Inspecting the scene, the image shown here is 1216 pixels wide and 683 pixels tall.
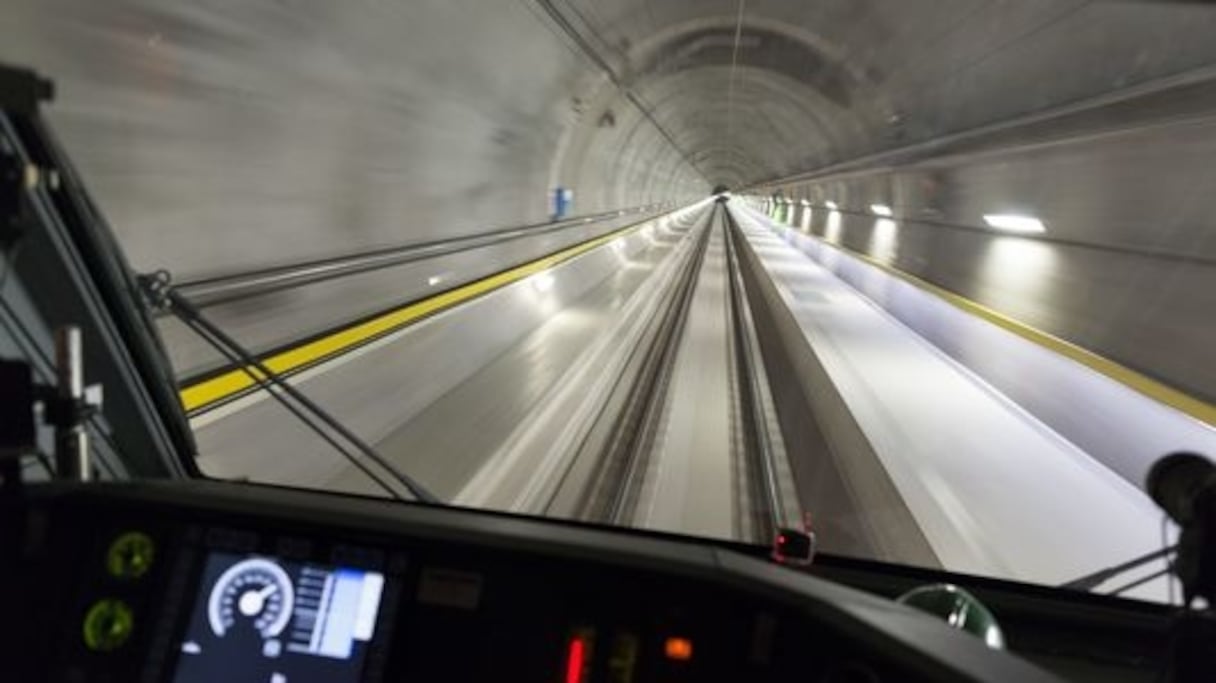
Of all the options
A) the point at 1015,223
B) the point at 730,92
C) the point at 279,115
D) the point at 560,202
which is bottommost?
the point at 279,115

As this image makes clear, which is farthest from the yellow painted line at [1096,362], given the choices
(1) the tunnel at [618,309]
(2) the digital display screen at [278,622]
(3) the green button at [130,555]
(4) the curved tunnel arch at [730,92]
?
(3) the green button at [130,555]

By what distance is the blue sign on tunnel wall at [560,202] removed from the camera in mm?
10234

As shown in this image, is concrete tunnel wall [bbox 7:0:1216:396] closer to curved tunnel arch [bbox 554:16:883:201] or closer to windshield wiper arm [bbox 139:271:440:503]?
curved tunnel arch [bbox 554:16:883:201]

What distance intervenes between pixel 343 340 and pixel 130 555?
9.58 feet

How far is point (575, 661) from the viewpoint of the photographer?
175 cm

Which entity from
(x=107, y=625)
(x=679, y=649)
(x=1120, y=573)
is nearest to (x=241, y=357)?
(x=107, y=625)

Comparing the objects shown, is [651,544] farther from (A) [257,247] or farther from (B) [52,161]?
(A) [257,247]

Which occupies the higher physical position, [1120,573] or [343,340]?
[343,340]

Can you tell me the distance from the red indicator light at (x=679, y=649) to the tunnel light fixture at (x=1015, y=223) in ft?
22.3

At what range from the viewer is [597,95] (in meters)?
10.6

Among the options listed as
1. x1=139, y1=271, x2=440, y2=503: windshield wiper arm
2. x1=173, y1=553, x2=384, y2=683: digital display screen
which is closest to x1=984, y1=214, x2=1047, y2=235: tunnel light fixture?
x1=139, y1=271, x2=440, y2=503: windshield wiper arm

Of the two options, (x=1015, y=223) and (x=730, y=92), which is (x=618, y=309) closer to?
(x=1015, y=223)

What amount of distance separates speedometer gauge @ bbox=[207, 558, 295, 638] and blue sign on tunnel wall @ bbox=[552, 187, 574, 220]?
854 centimetres

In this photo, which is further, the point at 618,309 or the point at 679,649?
the point at 618,309
